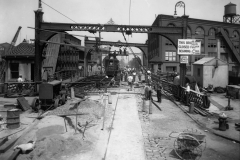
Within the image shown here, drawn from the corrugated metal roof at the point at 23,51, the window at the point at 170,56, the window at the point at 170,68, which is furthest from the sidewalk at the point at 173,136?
the window at the point at 170,56

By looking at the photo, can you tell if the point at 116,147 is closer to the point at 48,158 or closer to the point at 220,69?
the point at 48,158

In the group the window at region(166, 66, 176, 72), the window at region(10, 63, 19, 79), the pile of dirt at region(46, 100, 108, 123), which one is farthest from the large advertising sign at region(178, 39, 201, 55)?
the window at region(166, 66, 176, 72)

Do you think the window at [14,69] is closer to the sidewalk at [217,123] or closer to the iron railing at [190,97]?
the iron railing at [190,97]

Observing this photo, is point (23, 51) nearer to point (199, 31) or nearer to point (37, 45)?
point (37, 45)

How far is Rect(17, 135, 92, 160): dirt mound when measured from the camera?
683 centimetres

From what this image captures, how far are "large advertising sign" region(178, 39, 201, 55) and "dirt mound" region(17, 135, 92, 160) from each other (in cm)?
1146

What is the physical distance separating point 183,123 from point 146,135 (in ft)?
10.3

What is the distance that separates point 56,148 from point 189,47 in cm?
1284

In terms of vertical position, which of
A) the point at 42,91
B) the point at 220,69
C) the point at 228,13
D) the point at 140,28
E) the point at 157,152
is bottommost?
the point at 157,152

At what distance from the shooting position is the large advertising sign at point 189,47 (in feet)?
52.1

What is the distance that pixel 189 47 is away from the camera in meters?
16.0

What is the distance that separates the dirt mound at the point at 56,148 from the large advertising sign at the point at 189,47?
37.6 feet

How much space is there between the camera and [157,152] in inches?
294

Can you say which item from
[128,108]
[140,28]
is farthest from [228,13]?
[128,108]
